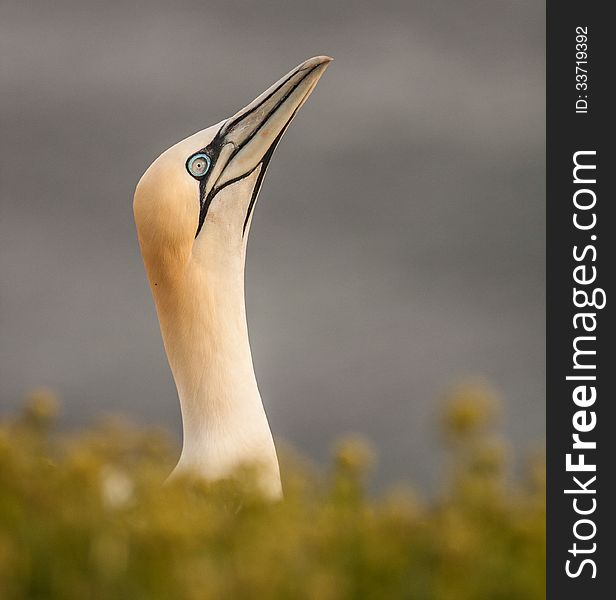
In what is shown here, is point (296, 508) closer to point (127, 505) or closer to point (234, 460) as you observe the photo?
point (127, 505)

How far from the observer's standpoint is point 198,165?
16.3 feet

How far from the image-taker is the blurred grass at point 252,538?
1653 millimetres

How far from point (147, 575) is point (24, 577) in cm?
23

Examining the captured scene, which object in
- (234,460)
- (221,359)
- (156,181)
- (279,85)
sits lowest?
(234,460)

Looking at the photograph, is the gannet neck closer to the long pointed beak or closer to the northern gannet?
the northern gannet

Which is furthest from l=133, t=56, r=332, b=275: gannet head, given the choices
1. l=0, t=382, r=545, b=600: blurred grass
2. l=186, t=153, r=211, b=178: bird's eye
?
Result: l=0, t=382, r=545, b=600: blurred grass

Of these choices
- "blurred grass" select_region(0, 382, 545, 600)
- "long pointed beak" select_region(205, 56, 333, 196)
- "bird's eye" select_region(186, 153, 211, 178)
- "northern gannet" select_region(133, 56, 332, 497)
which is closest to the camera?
"blurred grass" select_region(0, 382, 545, 600)

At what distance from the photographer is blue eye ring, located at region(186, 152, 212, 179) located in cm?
489

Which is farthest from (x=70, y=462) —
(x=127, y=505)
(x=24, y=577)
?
(x=24, y=577)

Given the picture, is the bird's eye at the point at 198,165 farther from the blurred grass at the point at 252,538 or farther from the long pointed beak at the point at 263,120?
the blurred grass at the point at 252,538

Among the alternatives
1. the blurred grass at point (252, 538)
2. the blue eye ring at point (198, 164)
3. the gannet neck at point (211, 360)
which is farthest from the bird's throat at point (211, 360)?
the blurred grass at point (252, 538)

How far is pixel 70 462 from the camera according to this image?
2.06 meters

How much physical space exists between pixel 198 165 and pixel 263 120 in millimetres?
459

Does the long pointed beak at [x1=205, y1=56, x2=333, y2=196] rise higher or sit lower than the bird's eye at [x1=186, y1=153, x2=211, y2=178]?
higher
